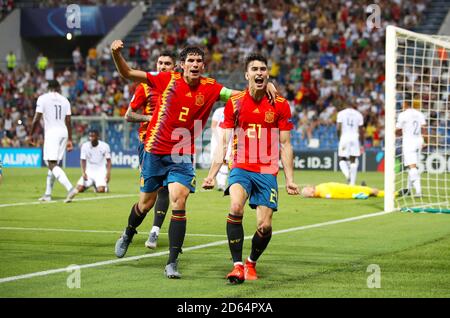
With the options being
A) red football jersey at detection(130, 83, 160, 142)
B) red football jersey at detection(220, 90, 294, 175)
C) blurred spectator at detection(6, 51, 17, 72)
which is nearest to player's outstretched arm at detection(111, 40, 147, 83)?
red football jersey at detection(220, 90, 294, 175)

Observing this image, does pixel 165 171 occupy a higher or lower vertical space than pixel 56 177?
higher

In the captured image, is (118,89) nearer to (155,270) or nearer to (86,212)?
(86,212)

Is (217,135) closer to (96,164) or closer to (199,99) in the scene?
(96,164)

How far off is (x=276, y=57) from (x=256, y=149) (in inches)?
1180

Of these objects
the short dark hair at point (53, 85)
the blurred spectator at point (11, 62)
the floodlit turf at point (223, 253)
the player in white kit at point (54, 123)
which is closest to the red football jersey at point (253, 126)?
the floodlit turf at point (223, 253)

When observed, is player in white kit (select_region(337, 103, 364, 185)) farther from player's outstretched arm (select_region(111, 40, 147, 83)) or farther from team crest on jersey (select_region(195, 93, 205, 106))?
player's outstretched arm (select_region(111, 40, 147, 83))

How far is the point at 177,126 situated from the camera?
9.74m

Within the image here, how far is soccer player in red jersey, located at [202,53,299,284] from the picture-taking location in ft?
29.9

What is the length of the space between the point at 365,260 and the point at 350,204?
8.47 metres

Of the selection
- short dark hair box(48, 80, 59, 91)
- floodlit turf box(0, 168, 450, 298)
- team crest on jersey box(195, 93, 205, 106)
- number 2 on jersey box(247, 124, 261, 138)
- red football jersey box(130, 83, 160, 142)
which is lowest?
floodlit turf box(0, 168, 450, 298)

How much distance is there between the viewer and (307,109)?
3644cm

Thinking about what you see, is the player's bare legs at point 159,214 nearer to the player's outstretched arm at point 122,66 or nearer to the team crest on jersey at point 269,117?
the player's outstretched arm at point 122,66

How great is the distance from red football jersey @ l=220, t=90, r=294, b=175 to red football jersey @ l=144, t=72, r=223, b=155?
0.47m

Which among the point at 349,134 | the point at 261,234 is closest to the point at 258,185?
the point at 261,234
